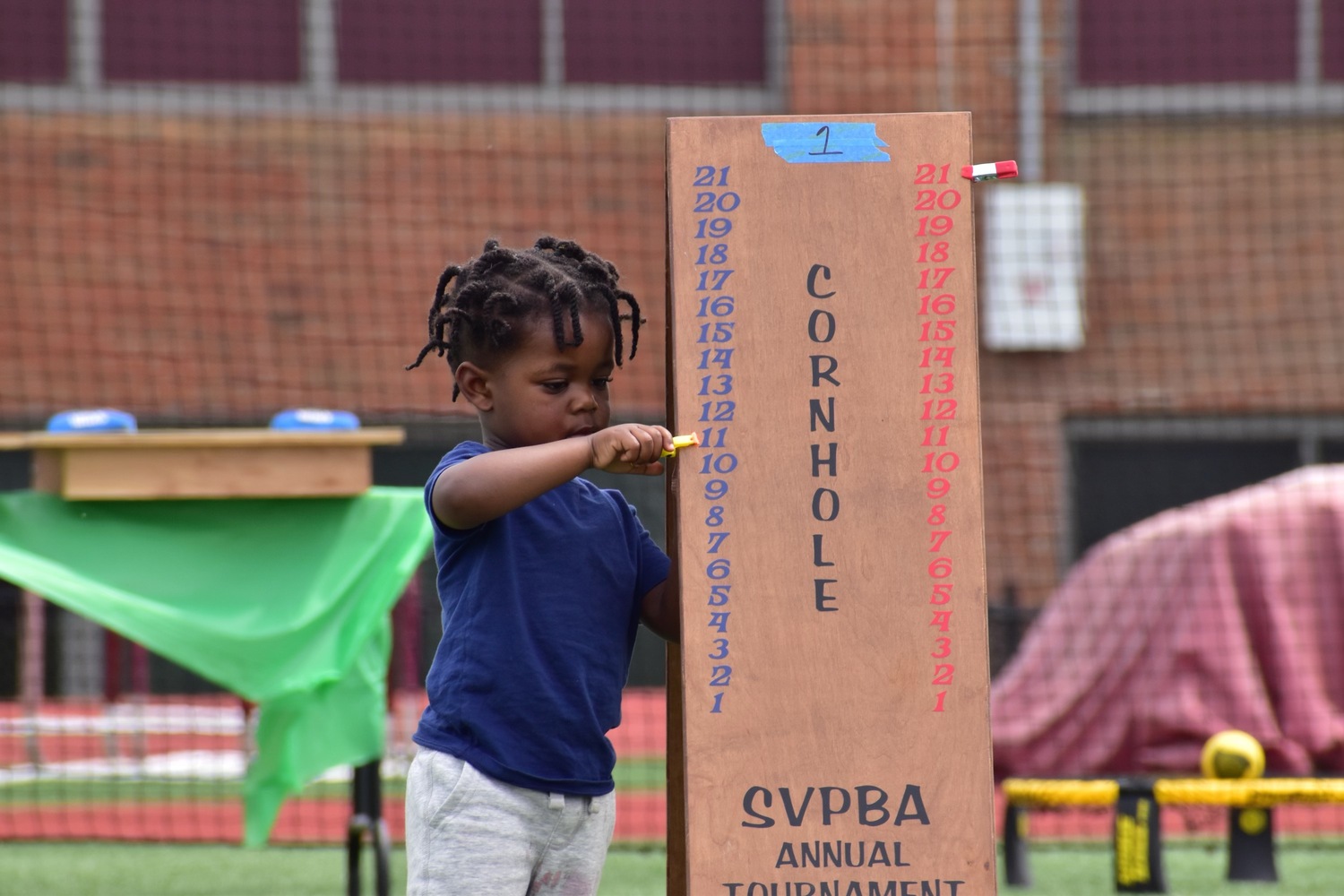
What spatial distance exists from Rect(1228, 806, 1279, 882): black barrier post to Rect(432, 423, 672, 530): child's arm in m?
3.34

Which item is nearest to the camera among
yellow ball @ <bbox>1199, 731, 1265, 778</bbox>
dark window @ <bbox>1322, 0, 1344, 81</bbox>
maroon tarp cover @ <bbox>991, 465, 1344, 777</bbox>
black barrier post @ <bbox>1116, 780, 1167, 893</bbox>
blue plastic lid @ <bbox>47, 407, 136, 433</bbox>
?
blue plastic lid @ <bbox>47, 407, 136, 433</bbox>

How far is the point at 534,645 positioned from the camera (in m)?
2.29

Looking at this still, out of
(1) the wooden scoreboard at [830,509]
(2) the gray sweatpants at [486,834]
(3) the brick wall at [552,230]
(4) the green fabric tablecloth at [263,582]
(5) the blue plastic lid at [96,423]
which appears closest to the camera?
(1) the wooden scoreboard at [830,509]

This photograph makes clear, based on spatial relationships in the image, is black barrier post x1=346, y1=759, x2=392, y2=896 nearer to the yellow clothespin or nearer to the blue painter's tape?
the yellow clothespin

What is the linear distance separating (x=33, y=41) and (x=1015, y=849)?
737 centimetres

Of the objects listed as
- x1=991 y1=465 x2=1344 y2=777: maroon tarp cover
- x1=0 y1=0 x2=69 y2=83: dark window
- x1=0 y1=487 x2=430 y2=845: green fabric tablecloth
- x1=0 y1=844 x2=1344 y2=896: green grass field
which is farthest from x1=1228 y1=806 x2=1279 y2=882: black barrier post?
x1=0 y1=0 x2=69 y2=83: dark window

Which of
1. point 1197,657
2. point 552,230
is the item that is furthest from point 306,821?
point 552,230

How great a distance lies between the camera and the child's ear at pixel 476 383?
2359mm

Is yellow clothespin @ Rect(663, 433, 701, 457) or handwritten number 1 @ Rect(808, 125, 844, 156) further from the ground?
handwritten number 1 @ Rect(808, 125, 844, 156)

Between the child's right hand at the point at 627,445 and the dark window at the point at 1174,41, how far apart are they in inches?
330

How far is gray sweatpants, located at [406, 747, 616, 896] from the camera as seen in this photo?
89.2 inches

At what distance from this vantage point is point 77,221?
9.45 metres

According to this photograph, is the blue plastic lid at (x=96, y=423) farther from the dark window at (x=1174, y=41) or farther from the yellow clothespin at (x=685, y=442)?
the dark window at (x=1174, y=41)

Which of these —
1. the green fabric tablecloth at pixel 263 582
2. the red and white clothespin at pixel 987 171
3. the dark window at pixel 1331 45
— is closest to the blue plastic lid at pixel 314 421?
the green fabric tablecloth at pixel 263 582
